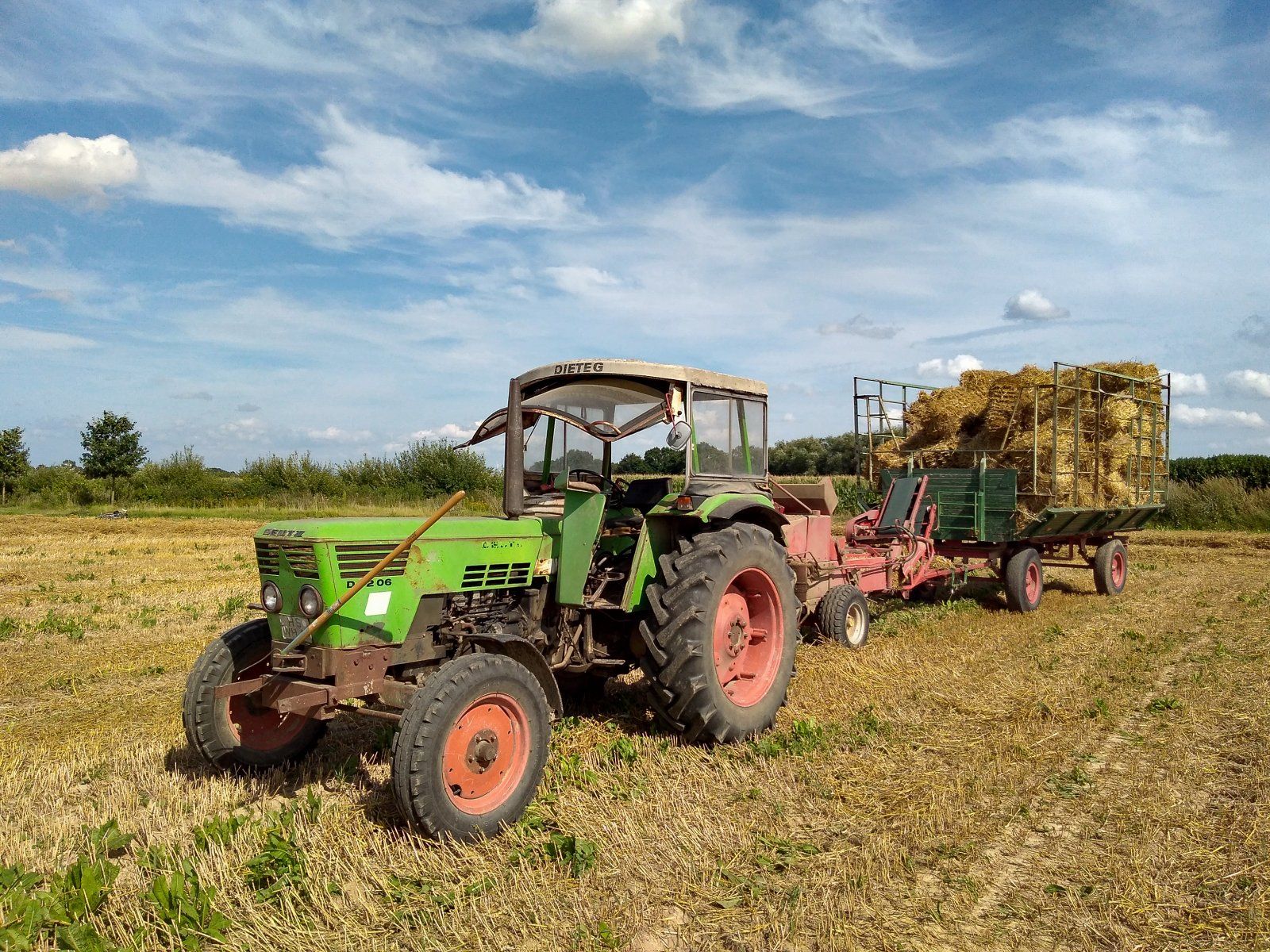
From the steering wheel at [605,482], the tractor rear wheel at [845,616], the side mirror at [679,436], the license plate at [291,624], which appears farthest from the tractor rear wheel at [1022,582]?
the license plate at [291,624]

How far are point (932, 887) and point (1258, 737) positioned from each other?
333 cm

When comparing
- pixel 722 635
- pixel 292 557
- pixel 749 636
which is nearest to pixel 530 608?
pixel 722 635

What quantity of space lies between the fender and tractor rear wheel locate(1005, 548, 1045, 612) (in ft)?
24.5

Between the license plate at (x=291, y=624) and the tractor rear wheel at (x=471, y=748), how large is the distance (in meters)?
0.85

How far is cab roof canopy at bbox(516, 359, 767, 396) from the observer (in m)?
5.31

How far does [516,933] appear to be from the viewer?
10.7 feet

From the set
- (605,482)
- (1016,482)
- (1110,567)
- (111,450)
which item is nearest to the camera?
(605,482)

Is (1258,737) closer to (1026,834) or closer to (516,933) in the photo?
(1026,834)

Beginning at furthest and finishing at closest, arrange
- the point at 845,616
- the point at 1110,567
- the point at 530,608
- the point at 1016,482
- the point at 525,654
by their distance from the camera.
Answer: the point at 1110,567 → the point at 1016,482 → the point at 845,616 → the point at 530,608 → the point at 525,654

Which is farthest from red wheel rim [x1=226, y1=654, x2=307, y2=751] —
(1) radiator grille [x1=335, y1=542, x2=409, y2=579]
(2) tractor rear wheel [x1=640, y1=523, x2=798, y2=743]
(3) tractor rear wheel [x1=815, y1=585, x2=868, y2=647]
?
(3) tractor rear wheel [x1=815, y1=585, x2=868, y2=647]

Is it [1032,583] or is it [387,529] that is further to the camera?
[1032,583]

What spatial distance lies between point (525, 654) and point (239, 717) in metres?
1.70

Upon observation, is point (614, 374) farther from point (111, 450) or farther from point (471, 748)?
point (111, 450)

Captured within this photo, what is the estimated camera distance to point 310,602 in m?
4.41
